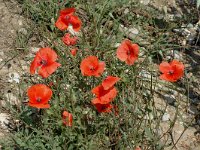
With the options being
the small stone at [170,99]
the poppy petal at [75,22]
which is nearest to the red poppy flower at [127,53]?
the poppy petal at [75,22]

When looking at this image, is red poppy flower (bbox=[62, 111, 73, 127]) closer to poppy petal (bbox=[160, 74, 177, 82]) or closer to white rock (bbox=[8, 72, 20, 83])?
poppy petal (bbox=[160, 74, 177, 82])

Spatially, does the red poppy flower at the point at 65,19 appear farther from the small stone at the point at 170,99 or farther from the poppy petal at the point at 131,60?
the small stone at the point at 170,99

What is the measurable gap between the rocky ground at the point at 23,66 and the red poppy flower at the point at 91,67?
576 millimetres

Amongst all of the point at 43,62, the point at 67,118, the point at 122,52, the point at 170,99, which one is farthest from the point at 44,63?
the point at 170,99

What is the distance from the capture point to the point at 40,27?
337cm

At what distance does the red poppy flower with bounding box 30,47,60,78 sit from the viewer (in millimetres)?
2381

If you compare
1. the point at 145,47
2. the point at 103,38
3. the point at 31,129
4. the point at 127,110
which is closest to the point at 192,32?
the point at 145,47

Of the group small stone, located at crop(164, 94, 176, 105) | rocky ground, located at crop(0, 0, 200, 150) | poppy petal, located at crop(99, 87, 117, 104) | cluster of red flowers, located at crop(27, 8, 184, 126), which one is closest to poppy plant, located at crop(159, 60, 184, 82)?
cluster of red flowers, located at crop(27, 8, 184, 126)

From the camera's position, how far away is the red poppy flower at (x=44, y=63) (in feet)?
7.81

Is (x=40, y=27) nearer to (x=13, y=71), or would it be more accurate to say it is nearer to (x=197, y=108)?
(x=13, y=71)

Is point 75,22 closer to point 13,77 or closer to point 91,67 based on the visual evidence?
point 91,67

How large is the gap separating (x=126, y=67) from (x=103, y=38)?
1.48 feet

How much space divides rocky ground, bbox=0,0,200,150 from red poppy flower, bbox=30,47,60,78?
418 millimetres

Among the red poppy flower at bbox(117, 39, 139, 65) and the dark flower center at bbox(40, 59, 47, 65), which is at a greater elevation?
the red poppy flower at bbox(117, 39, 139, 65)
